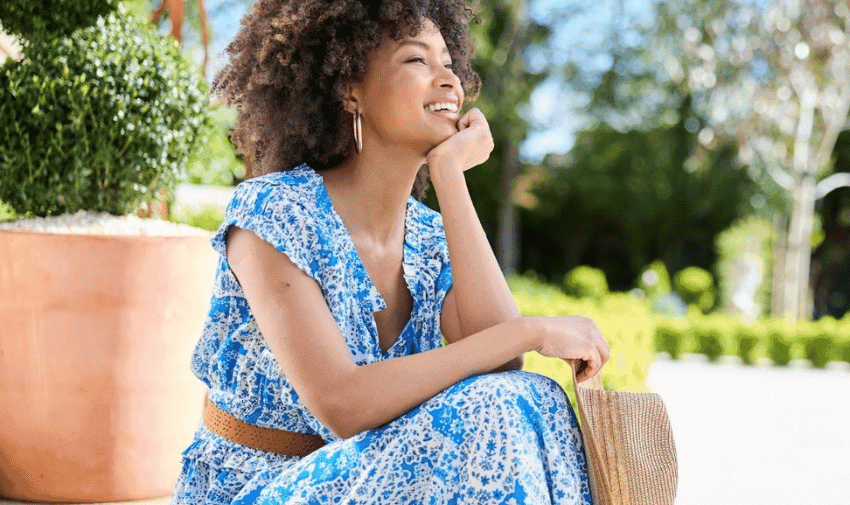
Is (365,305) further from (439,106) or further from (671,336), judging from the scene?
(671,336)

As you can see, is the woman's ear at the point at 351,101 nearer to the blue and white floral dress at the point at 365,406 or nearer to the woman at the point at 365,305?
the woman at the point at 365,305

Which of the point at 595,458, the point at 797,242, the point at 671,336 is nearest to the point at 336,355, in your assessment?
the point at 595,458

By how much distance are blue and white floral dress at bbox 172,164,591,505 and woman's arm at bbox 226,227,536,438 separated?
4 cm

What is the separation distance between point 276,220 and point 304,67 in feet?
1.65

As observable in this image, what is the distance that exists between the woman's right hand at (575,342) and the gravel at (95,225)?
1912 mm

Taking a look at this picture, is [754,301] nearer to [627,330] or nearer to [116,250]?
[627,330]

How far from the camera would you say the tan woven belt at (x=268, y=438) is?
229 cm

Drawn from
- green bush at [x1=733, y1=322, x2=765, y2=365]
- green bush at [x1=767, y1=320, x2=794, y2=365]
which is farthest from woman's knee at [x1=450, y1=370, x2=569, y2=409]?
green bush at [x1=767, y1=320, x2=794, y2=365]

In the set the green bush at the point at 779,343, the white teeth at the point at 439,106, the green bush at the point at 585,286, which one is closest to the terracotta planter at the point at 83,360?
the white teeth at the point at 439,106

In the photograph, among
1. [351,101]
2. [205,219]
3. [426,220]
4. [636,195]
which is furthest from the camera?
[636,195]

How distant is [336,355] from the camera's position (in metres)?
2.04

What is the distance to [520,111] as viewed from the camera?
26.5 meters

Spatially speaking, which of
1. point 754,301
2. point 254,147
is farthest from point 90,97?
point 754,301

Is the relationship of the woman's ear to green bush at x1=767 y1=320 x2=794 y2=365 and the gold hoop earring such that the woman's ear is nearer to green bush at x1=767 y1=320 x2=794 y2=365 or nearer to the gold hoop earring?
the gold hoop earring
